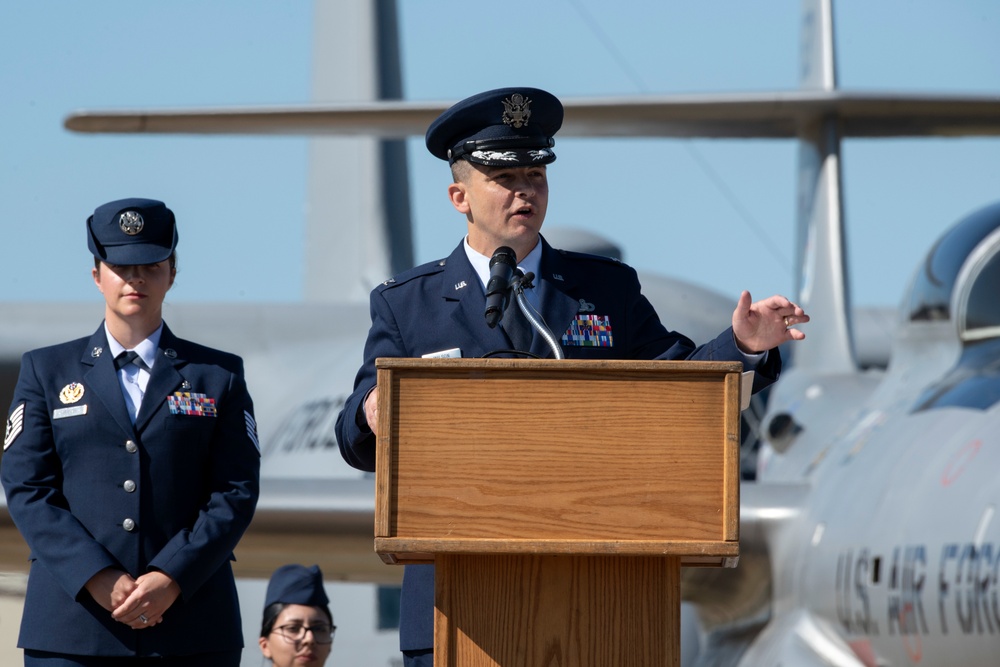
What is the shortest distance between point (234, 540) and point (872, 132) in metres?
8.26

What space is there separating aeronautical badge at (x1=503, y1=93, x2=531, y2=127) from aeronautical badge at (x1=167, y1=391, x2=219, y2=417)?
104cm

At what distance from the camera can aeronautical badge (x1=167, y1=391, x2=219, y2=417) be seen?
3.26m

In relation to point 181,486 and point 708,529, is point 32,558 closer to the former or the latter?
point 181,486

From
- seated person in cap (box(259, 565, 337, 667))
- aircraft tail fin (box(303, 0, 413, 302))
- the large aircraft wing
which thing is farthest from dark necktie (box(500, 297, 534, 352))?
aircraft tail fin (box(303, 0, 413, 302))

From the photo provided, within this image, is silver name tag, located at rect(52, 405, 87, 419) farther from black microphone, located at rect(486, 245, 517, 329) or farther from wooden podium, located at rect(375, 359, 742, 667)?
wooden podium, located at rect(375, 359, 742, 667)

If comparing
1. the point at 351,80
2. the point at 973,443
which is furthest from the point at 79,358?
the point at 351,80

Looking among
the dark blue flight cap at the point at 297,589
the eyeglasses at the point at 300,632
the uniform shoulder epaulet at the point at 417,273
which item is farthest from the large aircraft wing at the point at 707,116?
the uniform shoulder epaulet at the point at 417,273

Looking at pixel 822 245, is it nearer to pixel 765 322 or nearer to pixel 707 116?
pixel 707 116

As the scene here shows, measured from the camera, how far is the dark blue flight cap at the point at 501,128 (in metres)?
2.60

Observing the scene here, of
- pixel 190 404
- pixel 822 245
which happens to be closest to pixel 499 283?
pixel 190 404

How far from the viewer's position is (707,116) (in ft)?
34.3

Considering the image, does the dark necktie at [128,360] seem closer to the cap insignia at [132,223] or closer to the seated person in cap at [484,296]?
the cap insignia at [132,223]

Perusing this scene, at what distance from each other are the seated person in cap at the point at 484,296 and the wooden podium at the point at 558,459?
352mm

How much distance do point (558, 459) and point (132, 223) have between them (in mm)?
1501
